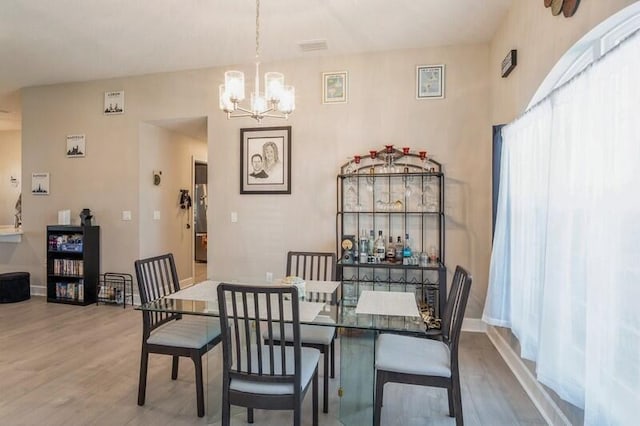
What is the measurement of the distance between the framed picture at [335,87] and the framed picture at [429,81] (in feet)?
2.53

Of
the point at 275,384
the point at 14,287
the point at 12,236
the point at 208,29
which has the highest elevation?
the point at 208,29

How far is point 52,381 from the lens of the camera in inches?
109

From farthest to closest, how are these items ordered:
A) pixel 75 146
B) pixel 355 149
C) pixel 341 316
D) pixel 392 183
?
pixel 75 146 < pixel 355 149 < pixel 392 183 < pixel 341 316

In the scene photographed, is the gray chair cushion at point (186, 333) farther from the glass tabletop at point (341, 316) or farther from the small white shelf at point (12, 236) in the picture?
the small white shelf at point (12, 236)

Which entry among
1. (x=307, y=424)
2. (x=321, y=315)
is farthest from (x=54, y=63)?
(x=307, y=424)

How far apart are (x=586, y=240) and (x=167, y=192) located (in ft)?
17.1

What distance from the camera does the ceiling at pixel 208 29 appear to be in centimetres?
311

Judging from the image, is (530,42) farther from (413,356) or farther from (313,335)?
(313,335)

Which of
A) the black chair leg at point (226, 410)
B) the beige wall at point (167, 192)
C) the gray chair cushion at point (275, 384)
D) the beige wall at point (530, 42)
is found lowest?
the black chair leg at point (226, 410)

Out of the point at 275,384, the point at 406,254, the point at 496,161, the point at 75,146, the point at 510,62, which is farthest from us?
the point at 75,146

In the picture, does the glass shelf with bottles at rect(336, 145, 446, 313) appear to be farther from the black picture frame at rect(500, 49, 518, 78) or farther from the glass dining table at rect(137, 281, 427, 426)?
the glass dining table at rect(137, 281, 427, 426)

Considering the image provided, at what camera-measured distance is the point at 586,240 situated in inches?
65.9

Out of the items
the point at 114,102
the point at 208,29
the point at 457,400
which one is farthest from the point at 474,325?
the point at 114,102

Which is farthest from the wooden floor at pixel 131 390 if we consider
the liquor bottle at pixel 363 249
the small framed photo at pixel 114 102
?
the small framed photo at pixel 114 102
